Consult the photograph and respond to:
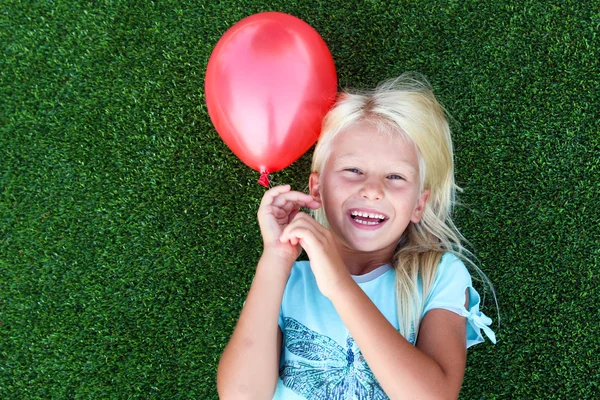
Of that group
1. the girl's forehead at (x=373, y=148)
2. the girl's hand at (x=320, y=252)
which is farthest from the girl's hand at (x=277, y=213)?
the girl's forehead at (x=373, y=148)

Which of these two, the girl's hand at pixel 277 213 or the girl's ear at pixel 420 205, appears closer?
the girl's hand at pixel 277 213

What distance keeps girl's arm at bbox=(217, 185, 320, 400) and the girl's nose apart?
18 cm

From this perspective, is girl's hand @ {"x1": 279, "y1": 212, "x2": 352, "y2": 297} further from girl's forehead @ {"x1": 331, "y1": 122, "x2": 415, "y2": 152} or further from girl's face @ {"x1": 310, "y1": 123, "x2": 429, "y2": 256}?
girl's forehead @ {"x1": 331, "y1": 122, "x2": 415, "y2": 152}

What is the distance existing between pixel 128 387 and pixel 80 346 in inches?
11.9

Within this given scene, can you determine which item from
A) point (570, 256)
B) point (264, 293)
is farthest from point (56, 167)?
point (570, 256)

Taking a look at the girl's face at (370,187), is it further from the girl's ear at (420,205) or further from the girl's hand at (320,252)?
the girl's hand at (320,252)

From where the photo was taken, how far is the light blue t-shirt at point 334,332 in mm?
1985

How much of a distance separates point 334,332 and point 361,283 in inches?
8.8

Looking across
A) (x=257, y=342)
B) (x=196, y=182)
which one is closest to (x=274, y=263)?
(x=257, y=342)

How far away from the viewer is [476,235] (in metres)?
2.53

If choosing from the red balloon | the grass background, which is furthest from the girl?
the grass background

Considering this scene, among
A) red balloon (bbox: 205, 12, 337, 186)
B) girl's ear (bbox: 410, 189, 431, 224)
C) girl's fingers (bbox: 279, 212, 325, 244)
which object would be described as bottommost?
girl's ear (bbox: 410, 189, 431, 224)

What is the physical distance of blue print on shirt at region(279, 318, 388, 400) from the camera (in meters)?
1.98

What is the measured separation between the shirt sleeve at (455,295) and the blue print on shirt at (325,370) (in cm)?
33
